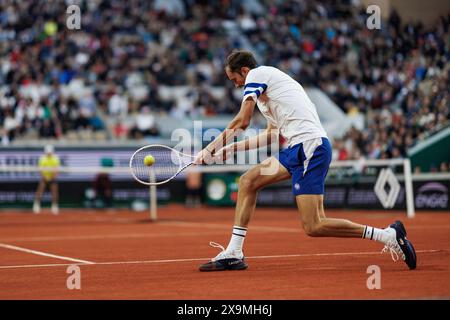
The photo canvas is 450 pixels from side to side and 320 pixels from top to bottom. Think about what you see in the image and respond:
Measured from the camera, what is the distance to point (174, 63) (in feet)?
121

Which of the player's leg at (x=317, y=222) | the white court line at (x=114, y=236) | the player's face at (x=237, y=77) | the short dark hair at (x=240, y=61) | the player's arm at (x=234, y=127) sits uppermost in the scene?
the short dark hair at (x=240, y=61)

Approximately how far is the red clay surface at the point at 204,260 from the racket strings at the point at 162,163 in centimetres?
108

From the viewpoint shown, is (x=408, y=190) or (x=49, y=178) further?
(x=49, y=178)

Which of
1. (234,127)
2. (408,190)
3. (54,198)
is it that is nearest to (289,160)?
(234,127)

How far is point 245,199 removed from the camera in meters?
10.1

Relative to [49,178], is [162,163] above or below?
below

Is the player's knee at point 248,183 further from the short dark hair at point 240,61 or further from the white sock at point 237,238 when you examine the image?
the short dark hair at point 240,61

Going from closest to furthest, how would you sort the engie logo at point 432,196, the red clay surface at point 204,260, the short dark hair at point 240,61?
the red clay surface at point 204,260, the short dark hair at point 240,61, the engie logo at point 432,196

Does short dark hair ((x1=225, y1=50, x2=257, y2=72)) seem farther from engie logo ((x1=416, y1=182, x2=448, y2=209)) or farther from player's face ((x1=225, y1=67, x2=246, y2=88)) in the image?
engie logo ((x1=416, y1=182, x2=448, y2=209))

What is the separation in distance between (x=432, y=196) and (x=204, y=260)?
14.6 meters

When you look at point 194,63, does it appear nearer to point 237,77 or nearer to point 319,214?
point 237,77

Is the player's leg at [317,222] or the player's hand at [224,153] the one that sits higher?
the player's hand at [224,153]

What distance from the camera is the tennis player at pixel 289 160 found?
9672mm

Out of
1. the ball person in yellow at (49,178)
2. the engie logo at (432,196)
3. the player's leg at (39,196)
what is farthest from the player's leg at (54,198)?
the engie logo at (432,196)
